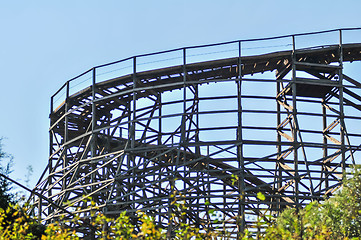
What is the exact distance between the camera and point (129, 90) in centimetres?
2969

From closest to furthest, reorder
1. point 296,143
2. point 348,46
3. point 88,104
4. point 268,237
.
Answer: point 268,237, point 296,143, point 348,46, point 88,104

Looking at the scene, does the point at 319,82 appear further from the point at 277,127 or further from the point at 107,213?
the point at 107,213

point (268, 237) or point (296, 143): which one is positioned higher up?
point (296, 143)

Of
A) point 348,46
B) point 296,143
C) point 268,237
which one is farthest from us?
point 348,46

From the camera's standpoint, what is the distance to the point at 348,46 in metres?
29.1

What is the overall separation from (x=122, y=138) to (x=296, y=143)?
907 centimetres

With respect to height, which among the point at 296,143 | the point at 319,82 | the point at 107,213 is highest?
the point at 319,82

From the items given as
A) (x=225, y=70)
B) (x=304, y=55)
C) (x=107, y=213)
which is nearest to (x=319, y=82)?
(x=304, y=55)

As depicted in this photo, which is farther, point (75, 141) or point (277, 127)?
point (75, 141)

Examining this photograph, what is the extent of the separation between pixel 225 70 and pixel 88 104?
21.2 ft

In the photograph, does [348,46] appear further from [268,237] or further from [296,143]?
[268,237]

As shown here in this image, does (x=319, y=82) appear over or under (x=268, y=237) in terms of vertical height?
over

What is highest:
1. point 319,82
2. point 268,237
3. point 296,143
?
point 319,82

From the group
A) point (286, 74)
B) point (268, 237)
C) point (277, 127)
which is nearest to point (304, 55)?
point (286, 74)
